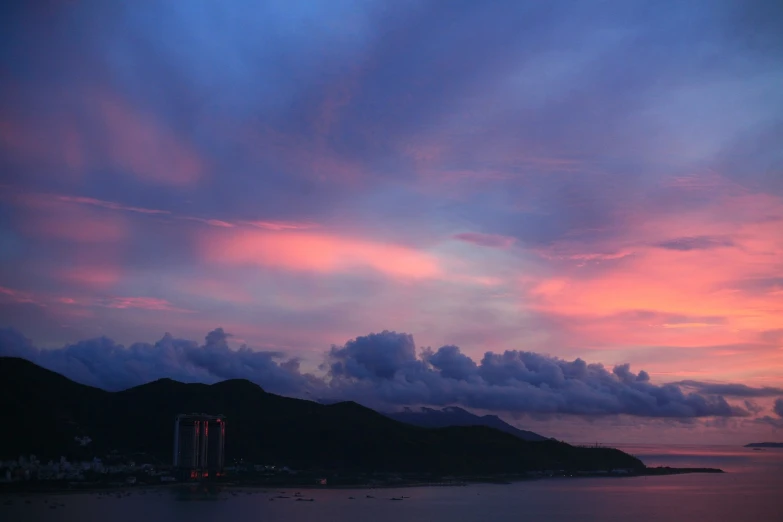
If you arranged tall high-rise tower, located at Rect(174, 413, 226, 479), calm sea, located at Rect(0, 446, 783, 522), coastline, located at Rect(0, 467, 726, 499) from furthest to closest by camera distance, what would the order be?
tall high-rise tower, located at Rect(174, 413, 226, 479) → coastline, located at Rect(0, 467, 726, 499) → calm sea, located at Rect(0, 446, 783, 522)

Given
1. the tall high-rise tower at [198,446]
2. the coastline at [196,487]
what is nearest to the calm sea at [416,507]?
the coastline at [196,487]

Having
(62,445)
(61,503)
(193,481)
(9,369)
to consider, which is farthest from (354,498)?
(9,369)

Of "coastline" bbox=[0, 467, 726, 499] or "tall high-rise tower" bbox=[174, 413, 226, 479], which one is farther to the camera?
"tall high-rise tower" bbox=[174, 413, 226, 479]

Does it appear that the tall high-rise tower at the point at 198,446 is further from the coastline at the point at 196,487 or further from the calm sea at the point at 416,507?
the calm sea at the point at 416,507

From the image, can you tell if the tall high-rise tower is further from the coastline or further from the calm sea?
the calm sea

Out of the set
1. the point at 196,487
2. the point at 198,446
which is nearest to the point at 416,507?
the point at 196,487

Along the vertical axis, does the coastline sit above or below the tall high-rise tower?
below

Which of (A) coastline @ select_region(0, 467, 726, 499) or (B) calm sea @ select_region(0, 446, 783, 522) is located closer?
(B) calm sea @ select_region(0, 446, 783, 522)

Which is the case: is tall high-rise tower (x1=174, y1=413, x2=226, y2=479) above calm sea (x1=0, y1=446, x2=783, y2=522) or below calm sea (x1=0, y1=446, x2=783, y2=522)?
above

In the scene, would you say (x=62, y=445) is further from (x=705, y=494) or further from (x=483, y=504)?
(x=705, y=494)

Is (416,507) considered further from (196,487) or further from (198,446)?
(198,446)

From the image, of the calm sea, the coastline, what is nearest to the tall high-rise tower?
the coastline

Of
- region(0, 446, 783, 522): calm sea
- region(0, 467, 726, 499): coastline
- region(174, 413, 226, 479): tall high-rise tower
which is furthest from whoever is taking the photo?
region(174, 413, 226, 479): tall high-rise tower
